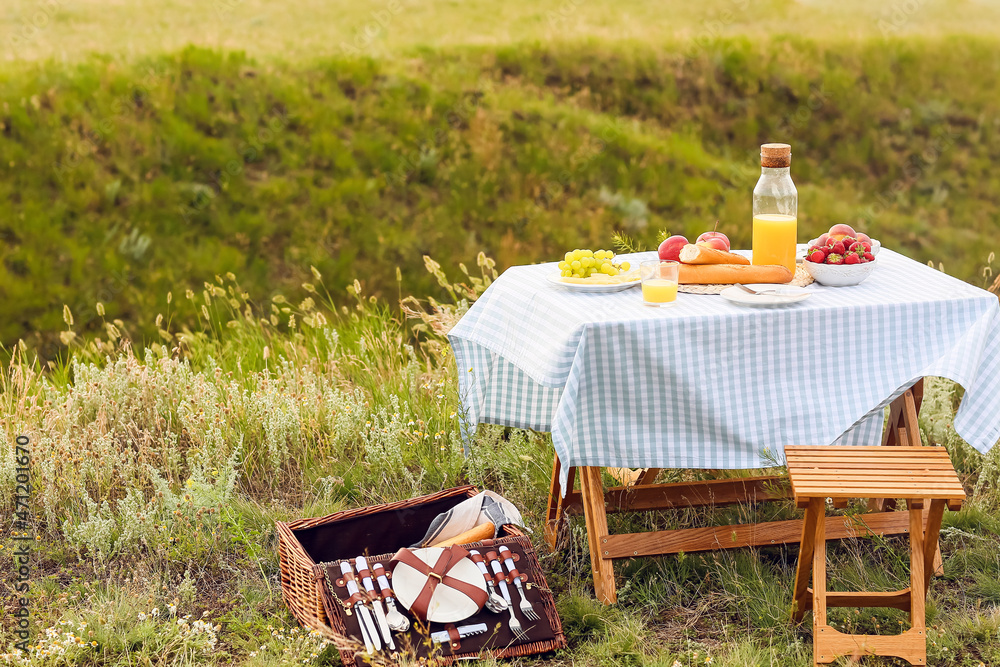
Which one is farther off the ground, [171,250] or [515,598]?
[515,598]

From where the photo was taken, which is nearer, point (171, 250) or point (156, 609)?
point (156, 609)

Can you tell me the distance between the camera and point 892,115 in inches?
741

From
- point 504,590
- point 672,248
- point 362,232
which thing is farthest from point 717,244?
point 362,232

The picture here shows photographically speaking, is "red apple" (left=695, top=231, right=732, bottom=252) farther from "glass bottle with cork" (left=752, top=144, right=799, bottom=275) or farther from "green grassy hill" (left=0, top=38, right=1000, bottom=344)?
"green grassy hill" (left=0, top=38, right=1000, bottom=344)

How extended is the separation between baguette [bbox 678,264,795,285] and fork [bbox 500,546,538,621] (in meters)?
1.06

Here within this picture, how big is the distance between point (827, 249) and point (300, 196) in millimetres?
12766

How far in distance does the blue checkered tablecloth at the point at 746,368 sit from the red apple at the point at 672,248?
331 mm

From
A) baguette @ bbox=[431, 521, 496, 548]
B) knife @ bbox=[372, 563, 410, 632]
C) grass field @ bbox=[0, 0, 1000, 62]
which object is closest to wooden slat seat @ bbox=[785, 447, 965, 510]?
baguette @ bbox=[431, 521, 496, 548]

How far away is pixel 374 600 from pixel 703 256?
59.8 inches

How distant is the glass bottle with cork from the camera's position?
9.71ft

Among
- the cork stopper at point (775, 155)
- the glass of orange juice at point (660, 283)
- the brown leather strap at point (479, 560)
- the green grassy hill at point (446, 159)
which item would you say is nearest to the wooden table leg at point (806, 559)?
the glass of orange juice at point (660, 283)

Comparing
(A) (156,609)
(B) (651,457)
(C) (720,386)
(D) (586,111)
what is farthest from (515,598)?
(D) (586,111)

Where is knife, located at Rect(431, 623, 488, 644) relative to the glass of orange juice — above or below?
below

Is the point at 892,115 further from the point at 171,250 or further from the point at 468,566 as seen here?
the point at 468,566
